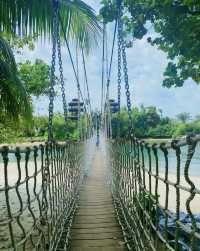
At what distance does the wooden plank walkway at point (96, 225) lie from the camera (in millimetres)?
3148

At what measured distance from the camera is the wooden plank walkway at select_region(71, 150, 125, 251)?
3148 millimetres

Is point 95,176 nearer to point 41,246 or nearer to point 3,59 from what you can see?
point 3,59

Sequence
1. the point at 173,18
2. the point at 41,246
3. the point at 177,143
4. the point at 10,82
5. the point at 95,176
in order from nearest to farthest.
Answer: the point at 177,143, the point at 41,246, the point at 10,82, the point at 173,18, the point at 95,176

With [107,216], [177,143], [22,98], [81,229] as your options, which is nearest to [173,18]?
[22,98]

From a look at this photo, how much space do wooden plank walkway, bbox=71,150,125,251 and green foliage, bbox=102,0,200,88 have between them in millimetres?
2150

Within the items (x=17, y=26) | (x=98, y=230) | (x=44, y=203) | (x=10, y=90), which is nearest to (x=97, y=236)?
(x=98, y=230)

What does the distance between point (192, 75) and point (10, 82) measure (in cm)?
275

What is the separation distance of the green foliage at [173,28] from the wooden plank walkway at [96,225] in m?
2.15

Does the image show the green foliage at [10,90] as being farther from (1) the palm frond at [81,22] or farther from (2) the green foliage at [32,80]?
(2) the green foliage at [32,80]

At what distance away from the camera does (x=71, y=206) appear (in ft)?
14.0

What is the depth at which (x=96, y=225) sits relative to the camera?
3.80 meters

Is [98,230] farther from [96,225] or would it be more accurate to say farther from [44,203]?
[44,203]

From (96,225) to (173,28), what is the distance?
10.3 ft

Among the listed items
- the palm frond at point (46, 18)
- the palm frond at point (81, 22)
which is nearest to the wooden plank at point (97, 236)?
the palm frond at point (46, 18)
